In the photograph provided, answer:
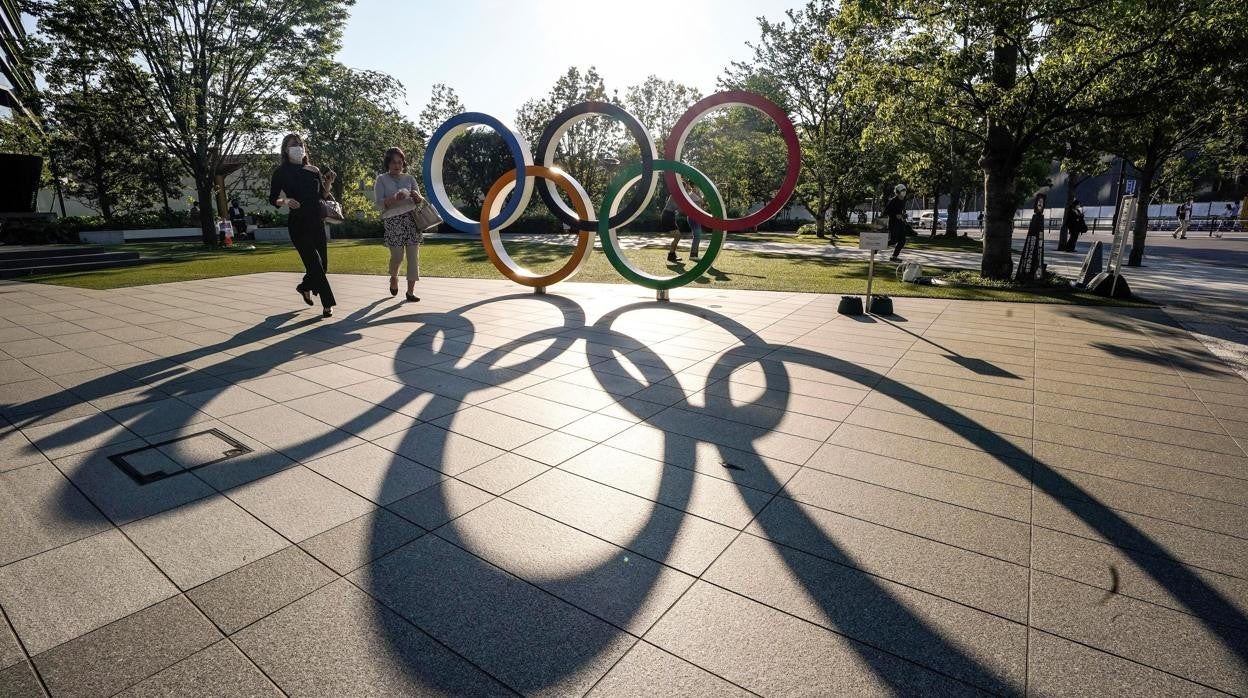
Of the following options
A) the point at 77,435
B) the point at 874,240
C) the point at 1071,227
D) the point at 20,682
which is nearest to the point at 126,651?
the point at 20,682

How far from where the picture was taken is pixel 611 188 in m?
9.08

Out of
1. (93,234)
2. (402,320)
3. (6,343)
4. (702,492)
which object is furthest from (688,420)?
(93,234)

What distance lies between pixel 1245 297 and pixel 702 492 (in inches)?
496

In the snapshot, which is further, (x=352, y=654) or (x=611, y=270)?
(x=611, y=270)

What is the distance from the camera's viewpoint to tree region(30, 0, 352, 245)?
2206cm

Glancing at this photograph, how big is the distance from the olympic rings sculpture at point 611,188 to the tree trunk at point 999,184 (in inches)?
211

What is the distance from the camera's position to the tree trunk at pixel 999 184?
11352 mm

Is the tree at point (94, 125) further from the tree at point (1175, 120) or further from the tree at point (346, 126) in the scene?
the tree at point (1175, 120)

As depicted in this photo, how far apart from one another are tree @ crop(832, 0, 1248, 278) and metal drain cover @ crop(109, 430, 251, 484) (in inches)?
447

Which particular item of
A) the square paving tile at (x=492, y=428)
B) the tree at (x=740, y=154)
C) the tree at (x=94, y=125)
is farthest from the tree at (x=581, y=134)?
the square paving tile at (x=492, y=428)

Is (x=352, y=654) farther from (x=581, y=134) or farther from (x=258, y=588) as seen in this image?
(x=581, y=134)

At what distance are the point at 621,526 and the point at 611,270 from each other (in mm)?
11314

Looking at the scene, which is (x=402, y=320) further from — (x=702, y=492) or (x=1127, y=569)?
(x=1127, y=569)

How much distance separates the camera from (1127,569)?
2.56 metres
